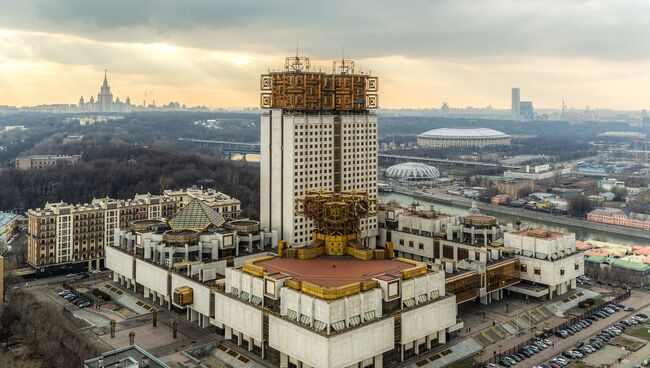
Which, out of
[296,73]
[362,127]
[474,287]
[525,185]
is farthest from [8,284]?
[525,185]

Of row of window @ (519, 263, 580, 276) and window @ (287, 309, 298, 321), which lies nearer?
window @ (287, 309, 298, 321)

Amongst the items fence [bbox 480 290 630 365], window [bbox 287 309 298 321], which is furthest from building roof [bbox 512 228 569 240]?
window [bbox 287 309 298 321]

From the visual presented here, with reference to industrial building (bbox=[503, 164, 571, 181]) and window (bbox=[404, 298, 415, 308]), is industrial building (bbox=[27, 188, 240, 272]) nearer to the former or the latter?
window (bbox=[404, 298, 415, 308])

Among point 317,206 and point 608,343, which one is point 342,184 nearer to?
point 317,206

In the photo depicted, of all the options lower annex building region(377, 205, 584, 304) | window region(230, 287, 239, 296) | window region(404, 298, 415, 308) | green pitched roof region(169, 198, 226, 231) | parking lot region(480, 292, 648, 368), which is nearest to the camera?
window region(404, 298, 415, 308)

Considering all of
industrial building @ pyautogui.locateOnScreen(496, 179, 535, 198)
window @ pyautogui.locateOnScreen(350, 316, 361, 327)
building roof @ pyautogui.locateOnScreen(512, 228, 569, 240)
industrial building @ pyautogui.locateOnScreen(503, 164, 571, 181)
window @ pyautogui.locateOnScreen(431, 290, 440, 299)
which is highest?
industrial building @ pyautogui.locateOnScreen(503, 164, 571, 181)

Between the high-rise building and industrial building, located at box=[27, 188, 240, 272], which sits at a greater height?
the high-rise building
